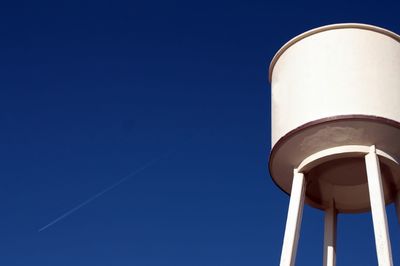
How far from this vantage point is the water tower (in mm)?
12289

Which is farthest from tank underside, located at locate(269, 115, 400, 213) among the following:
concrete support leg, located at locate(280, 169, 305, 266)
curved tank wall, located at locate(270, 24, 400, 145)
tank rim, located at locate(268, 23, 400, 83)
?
tank rim, located at locate(268, 23, 400, 83)

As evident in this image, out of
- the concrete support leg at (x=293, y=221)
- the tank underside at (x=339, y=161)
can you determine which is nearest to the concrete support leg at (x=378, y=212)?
the tank underside at (x=339, y=161)

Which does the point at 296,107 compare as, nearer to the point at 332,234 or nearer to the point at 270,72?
the point at 270,72

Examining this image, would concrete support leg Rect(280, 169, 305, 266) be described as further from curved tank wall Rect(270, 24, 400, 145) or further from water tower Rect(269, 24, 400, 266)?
curved tank wall Rect(270, 24, 400, 145)

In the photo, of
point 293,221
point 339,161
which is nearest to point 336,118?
point 339,161

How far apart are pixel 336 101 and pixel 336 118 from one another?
0.41 meters

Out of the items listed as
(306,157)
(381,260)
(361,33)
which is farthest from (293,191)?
(361,33)

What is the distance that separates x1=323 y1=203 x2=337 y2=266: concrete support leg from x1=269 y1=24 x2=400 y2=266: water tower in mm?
21

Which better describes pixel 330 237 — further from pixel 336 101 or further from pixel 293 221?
pixel 336 101

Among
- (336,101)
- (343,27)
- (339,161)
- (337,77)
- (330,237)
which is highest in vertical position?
(343,27)

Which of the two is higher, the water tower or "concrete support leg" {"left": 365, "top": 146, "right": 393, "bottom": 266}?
the water tower

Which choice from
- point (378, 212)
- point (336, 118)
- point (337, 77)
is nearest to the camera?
point (378, 212)

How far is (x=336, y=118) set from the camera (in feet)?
40.4

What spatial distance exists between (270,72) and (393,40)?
2673 mm
